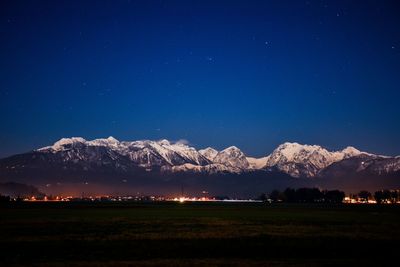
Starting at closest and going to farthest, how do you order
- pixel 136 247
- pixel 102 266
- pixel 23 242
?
pixel 102 266 < pixel 136 247 < pixel 23 242

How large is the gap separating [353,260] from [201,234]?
20.3 metres

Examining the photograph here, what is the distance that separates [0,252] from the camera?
113ft

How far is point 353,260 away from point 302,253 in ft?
14.6

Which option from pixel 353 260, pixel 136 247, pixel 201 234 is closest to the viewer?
pixel 353 260

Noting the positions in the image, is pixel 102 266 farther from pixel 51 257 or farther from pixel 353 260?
pixel 353 260

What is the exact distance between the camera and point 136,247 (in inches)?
1513

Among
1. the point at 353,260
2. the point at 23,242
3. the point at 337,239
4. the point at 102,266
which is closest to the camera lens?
the point at 102,266

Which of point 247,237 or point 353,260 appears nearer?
point 353,260

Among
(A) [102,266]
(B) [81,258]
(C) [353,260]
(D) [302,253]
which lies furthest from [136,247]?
(C) [353,260]

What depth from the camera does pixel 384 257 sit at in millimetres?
32781

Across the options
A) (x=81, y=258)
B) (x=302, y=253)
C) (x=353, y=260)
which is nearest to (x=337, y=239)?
(x=302, y=253)

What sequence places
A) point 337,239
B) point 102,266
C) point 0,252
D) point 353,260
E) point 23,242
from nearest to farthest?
point 102,266 → point 353,260 → point 0,252 → point 23,242 → point 337,239

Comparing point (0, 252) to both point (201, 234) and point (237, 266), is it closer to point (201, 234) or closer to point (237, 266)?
point (237, 266)

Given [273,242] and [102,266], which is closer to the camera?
[102,266]
